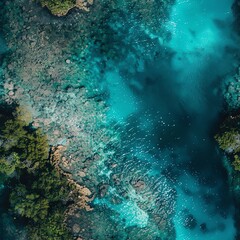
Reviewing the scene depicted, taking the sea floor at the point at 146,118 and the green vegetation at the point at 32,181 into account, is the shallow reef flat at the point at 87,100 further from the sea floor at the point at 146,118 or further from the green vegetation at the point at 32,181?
the green vegetation at the point at 32,181

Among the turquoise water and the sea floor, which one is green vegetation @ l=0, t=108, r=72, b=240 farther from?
the turquoise water

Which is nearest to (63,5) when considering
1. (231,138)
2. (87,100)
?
(87,100)

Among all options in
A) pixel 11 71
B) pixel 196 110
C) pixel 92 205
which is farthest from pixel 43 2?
pixel 92 205

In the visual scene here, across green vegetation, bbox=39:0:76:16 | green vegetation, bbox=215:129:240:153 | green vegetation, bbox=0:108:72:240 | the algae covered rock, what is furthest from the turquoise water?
green vegetation, bbox=39:0:76:16

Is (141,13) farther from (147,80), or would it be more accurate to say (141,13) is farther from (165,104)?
(165,104)

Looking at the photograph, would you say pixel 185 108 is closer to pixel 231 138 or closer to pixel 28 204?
pixel 231 138

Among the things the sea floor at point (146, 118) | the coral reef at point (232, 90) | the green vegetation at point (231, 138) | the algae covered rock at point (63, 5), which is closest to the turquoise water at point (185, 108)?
the sea floor at point (146, 118)
